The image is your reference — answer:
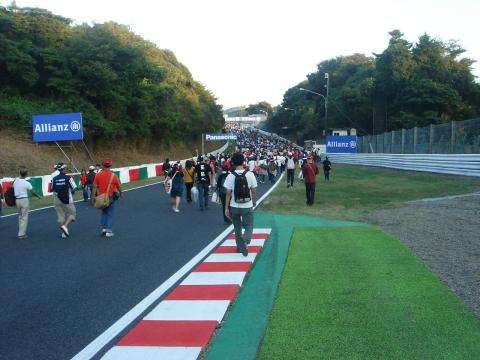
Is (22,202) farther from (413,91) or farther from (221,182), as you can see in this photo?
(413,91)

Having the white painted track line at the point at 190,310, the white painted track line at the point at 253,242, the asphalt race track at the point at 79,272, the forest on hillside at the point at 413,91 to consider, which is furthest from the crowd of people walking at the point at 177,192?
the forest on hillside at the point at 413,91

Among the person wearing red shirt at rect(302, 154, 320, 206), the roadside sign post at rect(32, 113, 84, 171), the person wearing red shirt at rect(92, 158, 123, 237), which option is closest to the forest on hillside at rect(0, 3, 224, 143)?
the roadside sign post at rect(32, 113, 84, 171)

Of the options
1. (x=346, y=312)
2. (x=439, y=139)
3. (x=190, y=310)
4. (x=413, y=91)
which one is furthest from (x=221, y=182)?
(x=413, y=91)

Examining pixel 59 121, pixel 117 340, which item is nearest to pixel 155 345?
pixel 117 340

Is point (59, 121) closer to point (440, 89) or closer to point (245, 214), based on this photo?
point (245, 214)

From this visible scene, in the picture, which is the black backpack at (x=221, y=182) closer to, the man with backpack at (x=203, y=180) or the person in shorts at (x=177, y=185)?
the man with backpack at (x=203, y=180)

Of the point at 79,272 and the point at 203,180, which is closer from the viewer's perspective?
the point at 79,272

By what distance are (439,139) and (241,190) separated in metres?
20.7

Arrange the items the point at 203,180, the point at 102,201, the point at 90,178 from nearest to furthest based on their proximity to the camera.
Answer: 1. the point at 102,201
2. the point at 203,180
3. the point at 90,178

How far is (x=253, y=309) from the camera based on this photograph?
20.3ft

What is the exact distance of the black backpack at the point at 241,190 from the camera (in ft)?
29.7

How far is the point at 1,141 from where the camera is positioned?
110 feet

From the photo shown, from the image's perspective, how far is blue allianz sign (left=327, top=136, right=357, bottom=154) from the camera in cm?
3347

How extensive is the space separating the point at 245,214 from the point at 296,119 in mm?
105930
